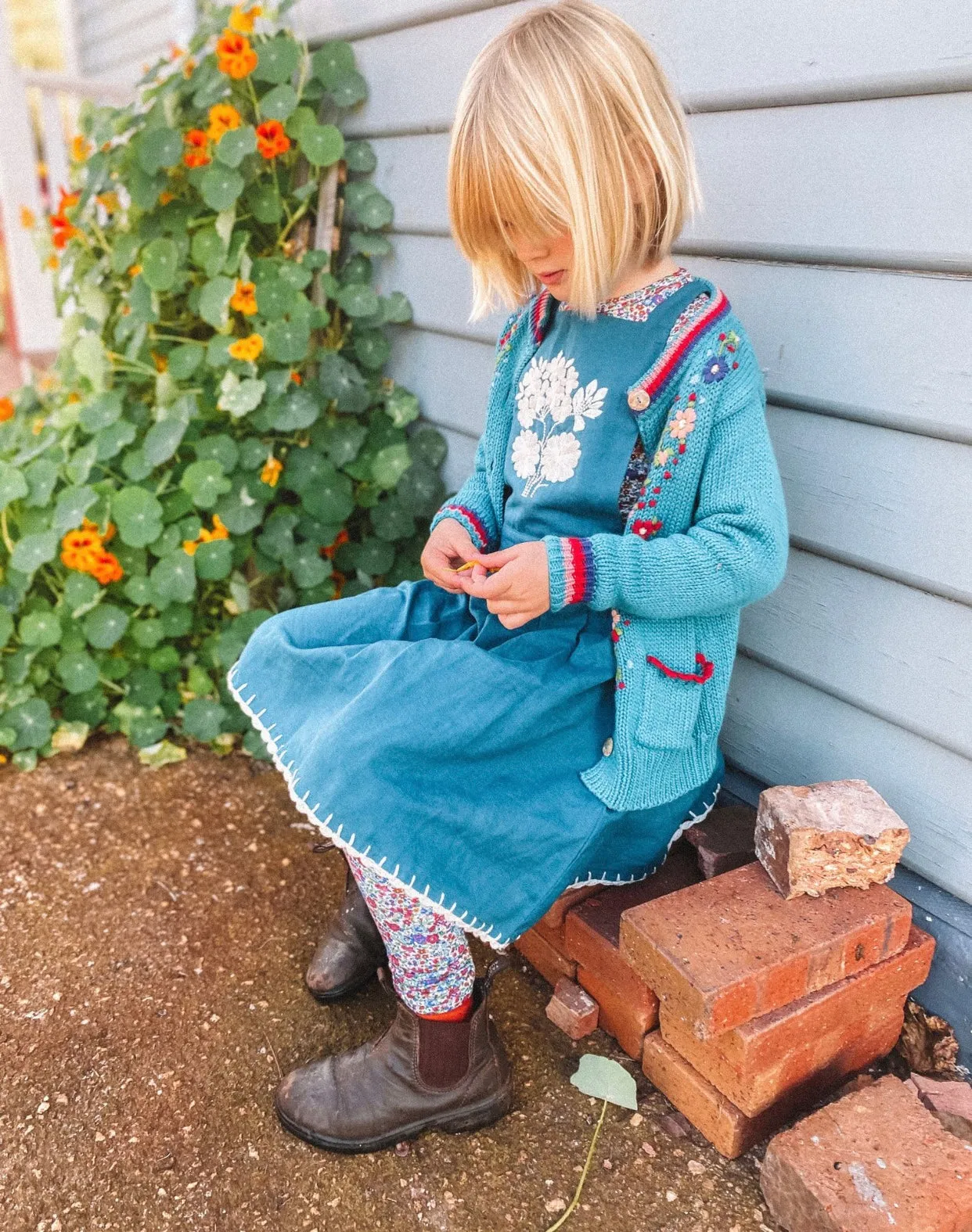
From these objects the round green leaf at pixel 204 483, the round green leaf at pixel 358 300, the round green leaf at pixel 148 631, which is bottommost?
the round green leaf at pixel 148 631

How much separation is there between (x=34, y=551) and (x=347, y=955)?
126cm

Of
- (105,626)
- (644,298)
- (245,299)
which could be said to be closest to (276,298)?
(245,299)

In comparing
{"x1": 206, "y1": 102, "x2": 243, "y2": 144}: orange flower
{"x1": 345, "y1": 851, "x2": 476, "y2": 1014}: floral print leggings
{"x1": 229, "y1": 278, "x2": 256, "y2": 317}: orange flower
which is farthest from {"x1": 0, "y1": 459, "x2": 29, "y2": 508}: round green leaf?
{"x1": 345, "y1": 851, "x2": 476, "y2": 1014}: floral print leggings

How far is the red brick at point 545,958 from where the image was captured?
1.56m

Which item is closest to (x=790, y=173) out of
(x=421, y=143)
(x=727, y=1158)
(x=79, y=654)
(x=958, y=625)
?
(x=958, y=625)

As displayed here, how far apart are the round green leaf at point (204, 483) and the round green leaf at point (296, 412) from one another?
0.57 ft

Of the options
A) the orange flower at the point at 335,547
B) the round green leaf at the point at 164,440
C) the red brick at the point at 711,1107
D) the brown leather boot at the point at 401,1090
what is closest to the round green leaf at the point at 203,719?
the orange flower at the point at 335,547

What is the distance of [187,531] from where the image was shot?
2.28m

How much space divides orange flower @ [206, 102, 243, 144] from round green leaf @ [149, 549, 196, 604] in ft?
3.28

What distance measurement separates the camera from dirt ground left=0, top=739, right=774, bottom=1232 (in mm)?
1242

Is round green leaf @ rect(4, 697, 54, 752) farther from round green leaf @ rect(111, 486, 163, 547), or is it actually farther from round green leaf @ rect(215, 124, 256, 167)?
round green leaf @ rect(215, 124, 256, 167)

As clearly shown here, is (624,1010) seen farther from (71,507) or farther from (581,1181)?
(71,507)

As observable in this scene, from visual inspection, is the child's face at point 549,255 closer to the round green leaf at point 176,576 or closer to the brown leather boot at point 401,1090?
the brown leather boot at point 401,1090

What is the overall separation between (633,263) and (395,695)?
2.16ft
